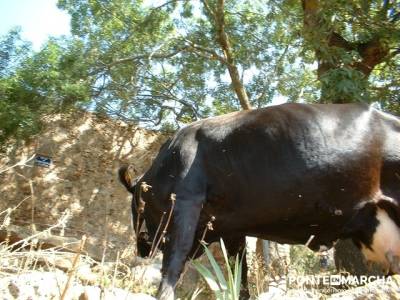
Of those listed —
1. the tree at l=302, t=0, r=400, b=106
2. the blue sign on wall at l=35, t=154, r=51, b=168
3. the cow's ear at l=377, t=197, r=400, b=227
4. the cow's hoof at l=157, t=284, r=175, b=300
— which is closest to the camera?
the cow's hoof at l=157, t=284, r=175, b=300

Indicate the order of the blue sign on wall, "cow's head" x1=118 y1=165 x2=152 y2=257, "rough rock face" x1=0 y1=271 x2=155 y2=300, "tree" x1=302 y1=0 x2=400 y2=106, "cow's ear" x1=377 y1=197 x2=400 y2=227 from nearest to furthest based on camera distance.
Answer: "rough rock face" x1=0 y1=271 x2=155 y2=300
"cow's ear" x1=377 y1=197 x2=400 y2=227
"cow's head" x1=118 y1=165 x2=152 y2=257
"tree" x1=302 y1=0 x2=400 y2=106
the blue sign on wall

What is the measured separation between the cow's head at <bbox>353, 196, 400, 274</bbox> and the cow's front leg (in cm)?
103

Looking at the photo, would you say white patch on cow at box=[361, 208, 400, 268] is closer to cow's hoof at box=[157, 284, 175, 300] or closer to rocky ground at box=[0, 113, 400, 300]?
cow's hoof at box=[157, 284, 175, 300]

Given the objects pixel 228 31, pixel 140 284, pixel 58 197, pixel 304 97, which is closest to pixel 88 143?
pixel 58 197

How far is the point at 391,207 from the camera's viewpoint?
119 inches

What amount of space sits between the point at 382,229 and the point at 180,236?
1.24 m

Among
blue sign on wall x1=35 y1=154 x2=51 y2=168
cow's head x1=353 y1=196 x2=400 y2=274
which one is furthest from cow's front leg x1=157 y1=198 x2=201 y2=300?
blue sign on wall x1=35 y1=154 x2=51 y2=168

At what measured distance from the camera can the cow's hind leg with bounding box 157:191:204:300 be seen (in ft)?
9.92

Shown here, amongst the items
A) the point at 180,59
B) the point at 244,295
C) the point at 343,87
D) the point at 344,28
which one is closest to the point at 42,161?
the point at 180,59

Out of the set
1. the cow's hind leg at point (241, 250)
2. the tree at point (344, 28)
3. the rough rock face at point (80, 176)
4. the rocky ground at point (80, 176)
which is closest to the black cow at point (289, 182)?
the cow's hind leg at point (241, 250)

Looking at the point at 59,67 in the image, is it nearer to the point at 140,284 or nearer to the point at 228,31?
the point at 228,31

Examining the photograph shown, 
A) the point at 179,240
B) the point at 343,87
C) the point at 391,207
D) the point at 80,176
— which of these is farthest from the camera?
the point at 80,176

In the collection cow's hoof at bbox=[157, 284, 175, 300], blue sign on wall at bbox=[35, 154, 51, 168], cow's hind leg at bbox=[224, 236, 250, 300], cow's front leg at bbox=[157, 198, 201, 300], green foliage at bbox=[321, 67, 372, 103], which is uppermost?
green foliage at bbox=[321, 67, 372, 103]

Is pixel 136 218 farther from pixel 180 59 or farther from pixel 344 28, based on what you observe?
pixel 180 59
